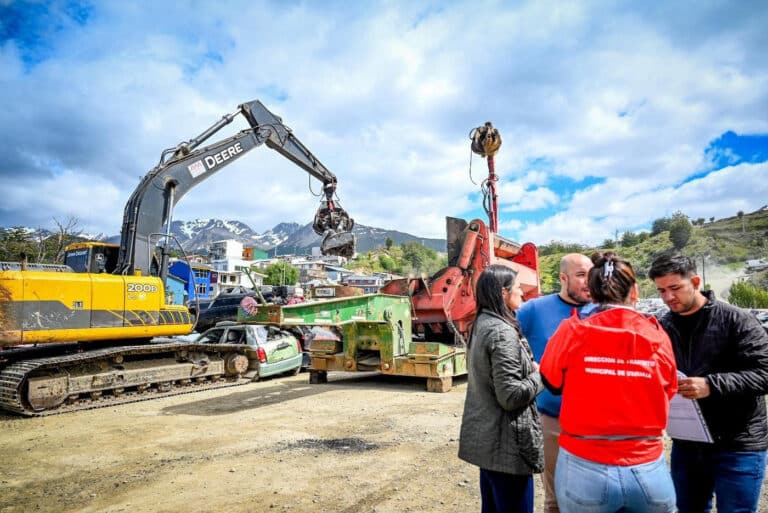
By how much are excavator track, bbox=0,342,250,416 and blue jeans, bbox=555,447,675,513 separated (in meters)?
7.71

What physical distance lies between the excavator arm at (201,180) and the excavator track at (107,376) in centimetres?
146

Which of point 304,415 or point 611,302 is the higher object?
point 611,302

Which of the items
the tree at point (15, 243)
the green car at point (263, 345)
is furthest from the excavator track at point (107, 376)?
the tree at point (15, 243)

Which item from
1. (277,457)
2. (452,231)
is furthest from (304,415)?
(452,231)

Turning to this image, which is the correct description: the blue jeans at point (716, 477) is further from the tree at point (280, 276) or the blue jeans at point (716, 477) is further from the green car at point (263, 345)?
the tree at point (280, 276)

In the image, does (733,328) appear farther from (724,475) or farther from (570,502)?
(570,502)

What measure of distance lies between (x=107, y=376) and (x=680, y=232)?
111949 mm

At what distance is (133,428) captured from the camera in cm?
623

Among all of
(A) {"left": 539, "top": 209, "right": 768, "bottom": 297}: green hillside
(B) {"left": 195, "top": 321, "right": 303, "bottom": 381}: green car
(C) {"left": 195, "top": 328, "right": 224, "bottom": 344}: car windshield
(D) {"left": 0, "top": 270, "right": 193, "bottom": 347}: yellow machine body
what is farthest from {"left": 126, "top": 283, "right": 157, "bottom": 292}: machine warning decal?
(A) {"left": 539, "top": 209, "right": 768, "bottom": 297}: green hillside

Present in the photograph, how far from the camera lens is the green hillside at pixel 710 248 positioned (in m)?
73.9

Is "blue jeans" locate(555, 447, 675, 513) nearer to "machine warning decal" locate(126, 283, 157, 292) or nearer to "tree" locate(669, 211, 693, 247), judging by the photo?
"machine warning decal" locate(126, 283, 157, 292)

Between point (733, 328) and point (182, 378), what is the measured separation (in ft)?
28.8

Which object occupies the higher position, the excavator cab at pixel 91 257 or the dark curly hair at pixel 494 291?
the excavator cab at pixel 91 257

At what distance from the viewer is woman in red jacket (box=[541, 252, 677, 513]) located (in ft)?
5.63
